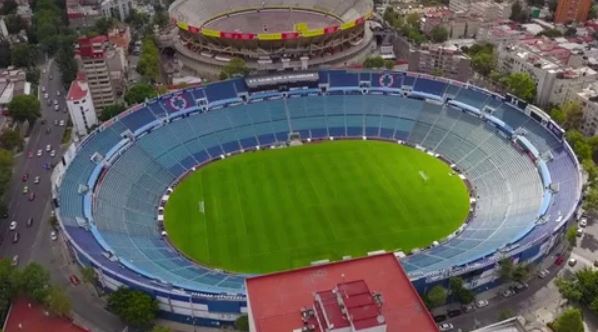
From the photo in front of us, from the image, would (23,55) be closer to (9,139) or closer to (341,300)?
(9,139)

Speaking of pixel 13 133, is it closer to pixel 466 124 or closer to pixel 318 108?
pixel 318 108

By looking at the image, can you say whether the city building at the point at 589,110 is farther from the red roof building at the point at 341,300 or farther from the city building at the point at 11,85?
the city building at the point at 11,85

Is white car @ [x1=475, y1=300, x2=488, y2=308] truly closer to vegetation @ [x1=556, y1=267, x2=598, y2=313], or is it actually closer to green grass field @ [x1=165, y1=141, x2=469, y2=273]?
vegetation @ [x1=556, y1=267, x2=598, y2=313]

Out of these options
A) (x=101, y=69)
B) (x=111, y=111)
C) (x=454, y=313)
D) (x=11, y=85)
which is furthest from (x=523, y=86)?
(x=11, y=85)

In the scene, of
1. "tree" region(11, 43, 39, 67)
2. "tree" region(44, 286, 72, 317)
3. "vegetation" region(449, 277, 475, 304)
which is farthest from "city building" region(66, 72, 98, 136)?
"vegetation" region(449, 277, 475, 304)

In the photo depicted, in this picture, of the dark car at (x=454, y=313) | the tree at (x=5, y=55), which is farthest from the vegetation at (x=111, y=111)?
the dark car at (x=454, y=313)
